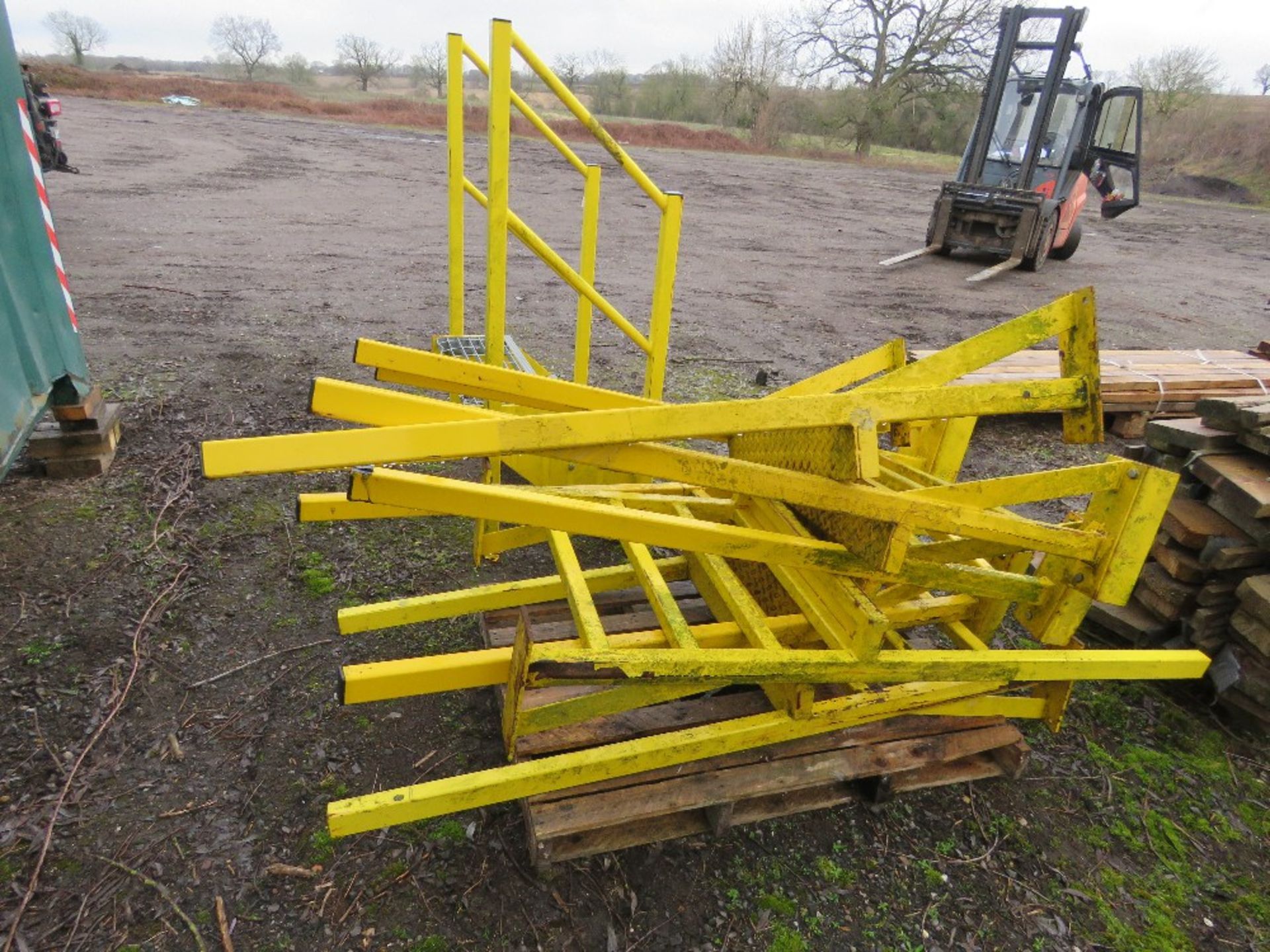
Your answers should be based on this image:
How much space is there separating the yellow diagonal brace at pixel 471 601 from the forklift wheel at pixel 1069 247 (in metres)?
12.7

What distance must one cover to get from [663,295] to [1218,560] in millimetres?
2727

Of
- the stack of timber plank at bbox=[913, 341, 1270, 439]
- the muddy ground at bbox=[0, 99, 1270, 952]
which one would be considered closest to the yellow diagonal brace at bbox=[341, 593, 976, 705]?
the muddy ground at bbox=[0, 99, 1270, 952]

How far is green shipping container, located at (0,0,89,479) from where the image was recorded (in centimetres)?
343

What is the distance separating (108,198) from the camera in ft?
35.8

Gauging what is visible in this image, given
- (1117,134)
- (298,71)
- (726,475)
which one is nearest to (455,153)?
(726,475)

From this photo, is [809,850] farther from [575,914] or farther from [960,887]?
[575,914]

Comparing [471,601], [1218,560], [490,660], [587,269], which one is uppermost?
[587,269]

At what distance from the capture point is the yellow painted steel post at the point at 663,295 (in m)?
3.57

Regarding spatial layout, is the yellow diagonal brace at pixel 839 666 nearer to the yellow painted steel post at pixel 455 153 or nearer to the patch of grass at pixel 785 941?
the patch of grass at pixel 785 941

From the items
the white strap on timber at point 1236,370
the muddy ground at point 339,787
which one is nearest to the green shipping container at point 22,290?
the muddy ground at point 339,787

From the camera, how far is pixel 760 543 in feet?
6.96

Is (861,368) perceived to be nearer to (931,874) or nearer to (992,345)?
(992,345)

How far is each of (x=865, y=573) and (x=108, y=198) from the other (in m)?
12.8

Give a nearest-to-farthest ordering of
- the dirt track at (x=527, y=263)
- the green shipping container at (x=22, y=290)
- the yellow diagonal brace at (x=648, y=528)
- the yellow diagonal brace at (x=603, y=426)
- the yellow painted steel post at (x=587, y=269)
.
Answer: the yellow diagonal brace at (x=603, y=426) < the yellow diagonal brace at (x=648, y=528) < the green shipping container at (x=22, y=290) < the yellow painted steel post at (x=587, y=269) < the dirt track at (x=527, y=263)
